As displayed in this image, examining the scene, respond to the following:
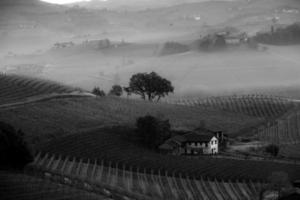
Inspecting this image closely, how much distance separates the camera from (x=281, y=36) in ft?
500

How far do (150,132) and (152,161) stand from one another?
23.5ft

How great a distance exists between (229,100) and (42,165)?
40456 mm

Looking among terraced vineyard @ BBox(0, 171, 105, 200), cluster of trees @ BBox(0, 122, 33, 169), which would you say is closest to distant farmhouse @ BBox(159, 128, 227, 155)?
cluster of trees @ BBox(0, 122, 33, 169)

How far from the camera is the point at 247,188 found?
4400 centimetres

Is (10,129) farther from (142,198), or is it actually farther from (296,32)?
(296,32)

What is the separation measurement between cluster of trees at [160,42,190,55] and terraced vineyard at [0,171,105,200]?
358 ft

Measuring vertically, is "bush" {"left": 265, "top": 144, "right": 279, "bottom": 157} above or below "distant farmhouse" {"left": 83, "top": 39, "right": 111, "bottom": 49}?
below

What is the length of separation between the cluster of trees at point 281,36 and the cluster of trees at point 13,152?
111668 mm

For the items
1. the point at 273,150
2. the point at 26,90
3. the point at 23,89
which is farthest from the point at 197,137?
the point at 23,89

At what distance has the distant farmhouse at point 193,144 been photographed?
54.8 m

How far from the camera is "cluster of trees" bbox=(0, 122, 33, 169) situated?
40719 millimetres

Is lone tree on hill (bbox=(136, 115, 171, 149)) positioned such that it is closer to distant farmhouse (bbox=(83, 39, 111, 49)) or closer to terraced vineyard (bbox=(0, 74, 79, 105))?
terraced vineyard (bbox=(0, 74, 79, 105))

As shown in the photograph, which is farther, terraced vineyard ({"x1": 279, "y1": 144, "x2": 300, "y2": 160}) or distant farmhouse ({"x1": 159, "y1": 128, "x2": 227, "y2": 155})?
distant farmhouse ({"x1": 159, "y1": 128, "x2": 227, "y2": 155})

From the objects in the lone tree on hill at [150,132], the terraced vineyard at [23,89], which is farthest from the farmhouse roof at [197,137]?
the terraced vineyard at [23,89]
